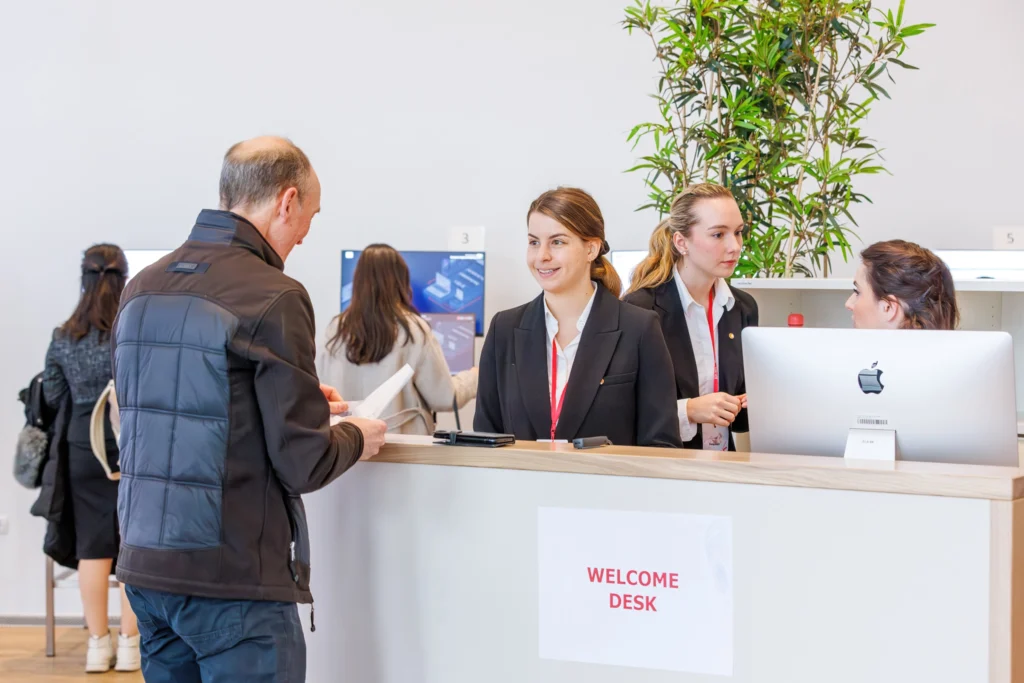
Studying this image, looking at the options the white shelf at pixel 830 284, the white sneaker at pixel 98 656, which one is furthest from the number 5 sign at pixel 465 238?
the white sneaker at pixel 98 656

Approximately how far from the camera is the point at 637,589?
183 centimetres

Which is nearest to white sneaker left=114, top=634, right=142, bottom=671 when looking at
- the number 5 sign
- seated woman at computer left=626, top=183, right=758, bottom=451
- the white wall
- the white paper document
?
the white wall

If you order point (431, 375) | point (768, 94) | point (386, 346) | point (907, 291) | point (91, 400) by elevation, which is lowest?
point (91, 400)

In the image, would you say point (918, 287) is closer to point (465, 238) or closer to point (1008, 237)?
point (1008, 237)

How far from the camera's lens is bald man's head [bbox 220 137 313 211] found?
6.33 feet

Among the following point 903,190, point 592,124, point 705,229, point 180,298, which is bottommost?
point 180,298

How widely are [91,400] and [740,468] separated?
11.6 feet

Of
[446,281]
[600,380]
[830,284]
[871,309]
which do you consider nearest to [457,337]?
[446,281]

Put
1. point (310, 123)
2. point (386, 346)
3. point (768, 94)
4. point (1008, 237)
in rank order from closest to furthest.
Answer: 1. point (768, 94)
2. point (386, 346)
3. point (1008, 237)
4. point (310, 123)

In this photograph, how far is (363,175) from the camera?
5.85m

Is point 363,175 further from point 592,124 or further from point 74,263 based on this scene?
point 74,263

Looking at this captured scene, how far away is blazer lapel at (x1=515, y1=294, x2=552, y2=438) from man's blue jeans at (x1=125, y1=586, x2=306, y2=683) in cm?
82

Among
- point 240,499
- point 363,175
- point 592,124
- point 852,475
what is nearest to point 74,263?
point 363,175

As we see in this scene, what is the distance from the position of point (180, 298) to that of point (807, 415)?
3.78ft
